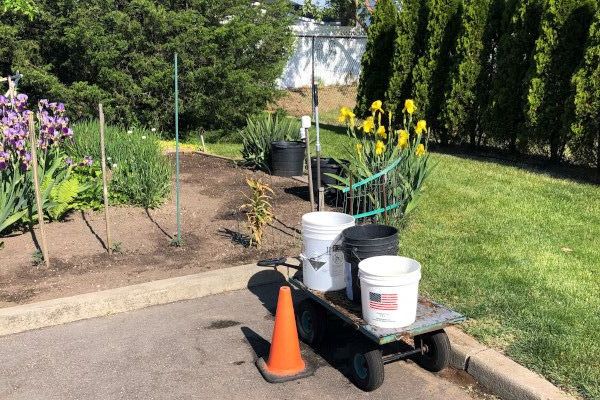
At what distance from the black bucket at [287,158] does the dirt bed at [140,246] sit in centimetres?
95

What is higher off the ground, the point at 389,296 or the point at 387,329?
the point at 389,296

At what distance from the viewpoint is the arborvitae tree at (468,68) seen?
1034 cm

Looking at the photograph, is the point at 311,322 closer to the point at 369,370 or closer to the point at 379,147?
the point at 369,370

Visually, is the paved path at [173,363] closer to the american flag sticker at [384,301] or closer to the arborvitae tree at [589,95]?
the american flag sticker at [384,301]

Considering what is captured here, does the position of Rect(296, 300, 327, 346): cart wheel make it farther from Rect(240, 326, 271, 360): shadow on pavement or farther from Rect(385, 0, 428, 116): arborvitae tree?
Rect(385, 0, 428, 116): arborvitae tree

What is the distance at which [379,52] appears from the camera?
12984mm

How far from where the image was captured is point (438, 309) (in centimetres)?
369

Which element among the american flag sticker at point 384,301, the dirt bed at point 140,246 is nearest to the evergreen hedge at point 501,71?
the dirt bed at point 140,246

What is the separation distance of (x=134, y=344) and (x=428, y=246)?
2.74 meters

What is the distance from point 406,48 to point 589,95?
428 centimetres

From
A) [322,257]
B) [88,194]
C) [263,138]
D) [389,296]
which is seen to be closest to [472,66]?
[263,138]

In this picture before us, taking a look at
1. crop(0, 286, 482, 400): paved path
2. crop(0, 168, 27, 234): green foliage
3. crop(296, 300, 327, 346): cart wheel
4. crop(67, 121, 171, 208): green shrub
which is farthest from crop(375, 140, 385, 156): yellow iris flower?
crop(0, 168, 27, 234): green foliage

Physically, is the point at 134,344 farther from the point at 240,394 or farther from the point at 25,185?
the point at 25,185

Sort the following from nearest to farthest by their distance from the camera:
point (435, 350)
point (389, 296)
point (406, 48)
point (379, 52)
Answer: point (389, 296), point (435, 350), point (406, 48), point (379, 52)
